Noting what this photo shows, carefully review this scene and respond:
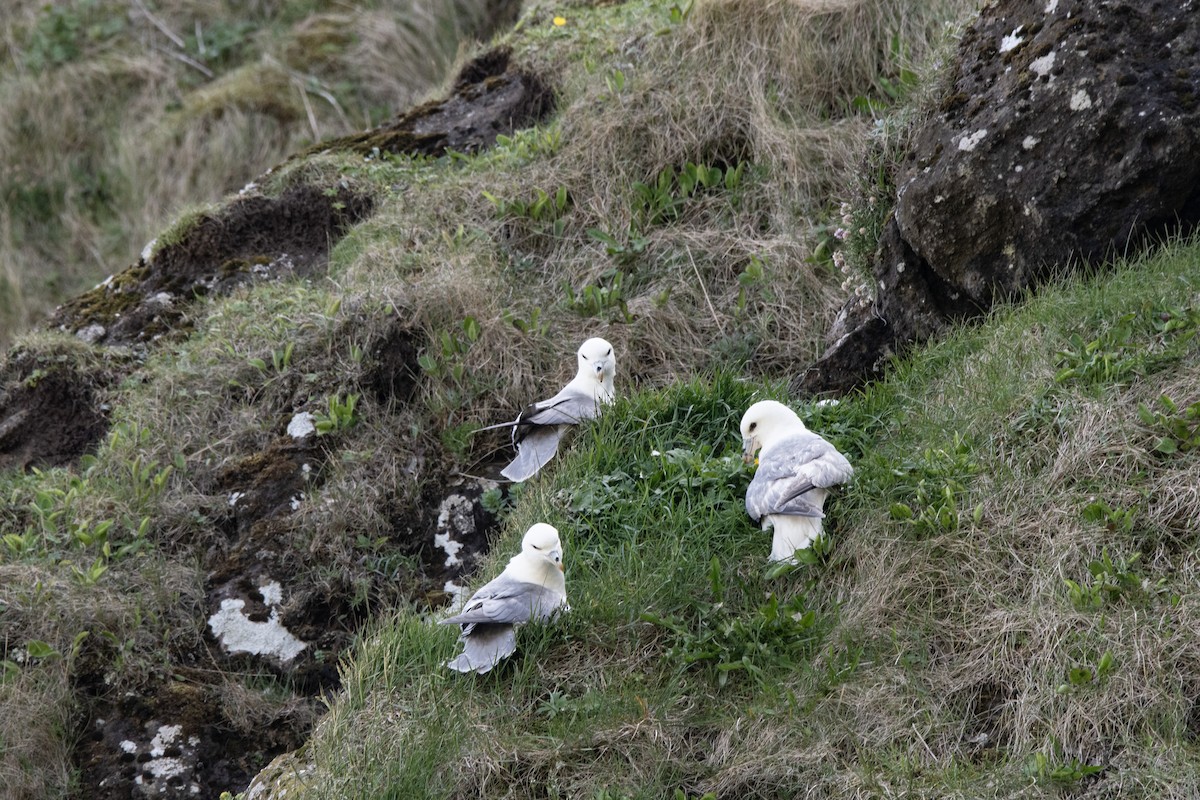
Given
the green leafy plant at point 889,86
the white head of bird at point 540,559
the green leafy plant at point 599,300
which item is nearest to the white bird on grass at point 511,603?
the white head of bird at point 540,559

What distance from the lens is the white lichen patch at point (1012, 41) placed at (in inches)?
172

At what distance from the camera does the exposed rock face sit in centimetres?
402

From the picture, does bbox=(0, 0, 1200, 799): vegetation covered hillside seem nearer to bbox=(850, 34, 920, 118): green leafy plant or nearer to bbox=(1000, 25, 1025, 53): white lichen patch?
bbox=(850, 34, 920, 118): green leafy plant

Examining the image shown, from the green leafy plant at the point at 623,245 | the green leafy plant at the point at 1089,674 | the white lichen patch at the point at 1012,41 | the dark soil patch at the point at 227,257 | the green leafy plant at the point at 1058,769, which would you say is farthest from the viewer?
the dark soil patch at the point at 227,257

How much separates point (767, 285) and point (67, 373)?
3.42 metres

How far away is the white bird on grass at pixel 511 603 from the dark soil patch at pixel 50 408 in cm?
273

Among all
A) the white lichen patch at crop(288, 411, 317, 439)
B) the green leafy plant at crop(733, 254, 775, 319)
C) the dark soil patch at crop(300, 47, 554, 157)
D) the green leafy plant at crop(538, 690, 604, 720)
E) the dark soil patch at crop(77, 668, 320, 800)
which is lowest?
the dark soil patch at crop(77, 668, 320, 800)

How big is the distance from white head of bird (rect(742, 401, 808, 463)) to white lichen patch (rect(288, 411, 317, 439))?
79.2 inches

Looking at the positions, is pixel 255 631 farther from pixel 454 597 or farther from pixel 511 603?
pixel 511 603

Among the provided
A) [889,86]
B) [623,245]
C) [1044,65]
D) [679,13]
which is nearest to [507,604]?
[623,245]

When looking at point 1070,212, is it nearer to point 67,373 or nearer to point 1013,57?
point 1013,57

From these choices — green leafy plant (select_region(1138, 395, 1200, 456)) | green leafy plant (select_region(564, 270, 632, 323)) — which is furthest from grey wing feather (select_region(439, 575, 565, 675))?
green leafy plant (select_region(564, 270, 632, 323))

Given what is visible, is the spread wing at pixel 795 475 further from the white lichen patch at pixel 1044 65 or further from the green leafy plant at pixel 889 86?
the green leafy plant at pixel 889 86

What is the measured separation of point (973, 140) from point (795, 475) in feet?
5.04
